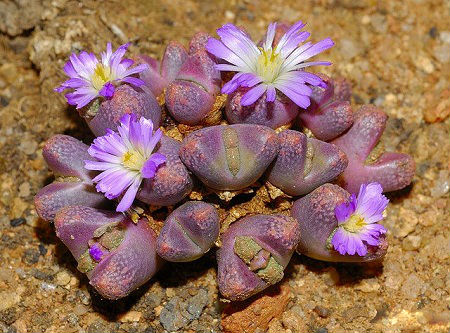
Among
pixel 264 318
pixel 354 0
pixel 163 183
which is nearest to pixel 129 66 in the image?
pixel 163 183

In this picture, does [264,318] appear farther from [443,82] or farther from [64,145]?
[443,82]

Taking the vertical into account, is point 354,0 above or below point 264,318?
above

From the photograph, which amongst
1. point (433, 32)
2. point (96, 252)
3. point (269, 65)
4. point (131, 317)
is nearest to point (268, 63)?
point (269, 65)

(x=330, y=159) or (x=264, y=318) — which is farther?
(x=264, y=318)

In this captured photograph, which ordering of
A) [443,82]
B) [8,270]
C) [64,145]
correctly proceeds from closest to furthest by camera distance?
[64,145] → [8,270] → [443,82]

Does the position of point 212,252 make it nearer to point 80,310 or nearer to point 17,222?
point 80,310

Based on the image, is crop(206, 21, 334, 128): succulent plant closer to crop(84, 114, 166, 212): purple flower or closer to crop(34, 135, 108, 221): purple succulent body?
crop(84, 114, 166, 212): purple flower
